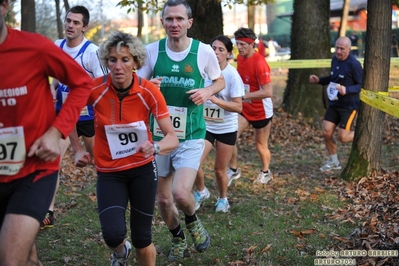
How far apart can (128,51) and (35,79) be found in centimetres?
112

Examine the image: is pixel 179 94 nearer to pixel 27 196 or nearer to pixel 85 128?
pixel 85 128

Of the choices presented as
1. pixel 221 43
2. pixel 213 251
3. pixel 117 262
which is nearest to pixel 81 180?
pixel 221 43

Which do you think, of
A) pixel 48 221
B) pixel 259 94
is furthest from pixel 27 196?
pixel 259 94

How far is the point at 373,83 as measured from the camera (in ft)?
28.8

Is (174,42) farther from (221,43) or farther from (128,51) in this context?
(221,43)

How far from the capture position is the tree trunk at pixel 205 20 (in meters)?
13.4

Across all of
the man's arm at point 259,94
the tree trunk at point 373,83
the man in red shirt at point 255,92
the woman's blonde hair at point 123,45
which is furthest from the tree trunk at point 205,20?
the woman's blonde hair at point 123,45

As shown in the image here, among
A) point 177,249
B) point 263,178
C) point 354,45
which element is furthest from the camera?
point 354,45

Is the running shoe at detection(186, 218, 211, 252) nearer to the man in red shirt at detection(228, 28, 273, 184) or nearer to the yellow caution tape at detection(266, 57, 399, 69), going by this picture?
the man in red shirt at detection(228, 28, 273, 184)

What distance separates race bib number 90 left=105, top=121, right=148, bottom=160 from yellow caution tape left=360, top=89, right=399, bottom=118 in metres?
3.38

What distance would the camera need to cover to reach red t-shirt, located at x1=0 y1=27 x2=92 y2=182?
3.76 meters

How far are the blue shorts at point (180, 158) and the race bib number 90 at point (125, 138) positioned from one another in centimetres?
105

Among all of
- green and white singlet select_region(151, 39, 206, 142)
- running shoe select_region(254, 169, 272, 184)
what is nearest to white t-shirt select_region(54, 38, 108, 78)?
green and white singlet select_region(151, 39, 206, 142)

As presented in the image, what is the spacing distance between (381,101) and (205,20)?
6195mm
